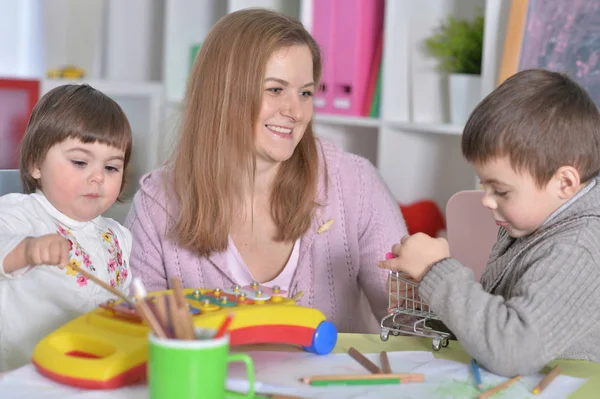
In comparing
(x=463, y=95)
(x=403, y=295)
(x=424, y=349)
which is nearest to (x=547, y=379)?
(x=424, y=349)

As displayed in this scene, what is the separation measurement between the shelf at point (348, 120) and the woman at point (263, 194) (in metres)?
0.57

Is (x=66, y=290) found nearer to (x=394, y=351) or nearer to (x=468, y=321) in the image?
(x=394, y=351)

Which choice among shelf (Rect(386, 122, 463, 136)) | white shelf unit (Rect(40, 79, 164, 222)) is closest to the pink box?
white shelf unit (Rect(40, 79, 164, 222))

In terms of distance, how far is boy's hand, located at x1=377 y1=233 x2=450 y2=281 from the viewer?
111 cm

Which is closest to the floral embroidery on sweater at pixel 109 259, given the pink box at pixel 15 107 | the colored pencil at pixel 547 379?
the colored pencil at pixel 547 379

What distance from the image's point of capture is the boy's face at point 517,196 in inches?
45.2

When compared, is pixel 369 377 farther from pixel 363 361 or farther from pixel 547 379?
pixel 547 379

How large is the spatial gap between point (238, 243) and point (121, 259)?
1.11ft

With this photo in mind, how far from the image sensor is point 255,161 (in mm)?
1812

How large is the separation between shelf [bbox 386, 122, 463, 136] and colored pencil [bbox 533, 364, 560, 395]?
1.22 m

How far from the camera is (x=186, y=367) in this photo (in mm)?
796

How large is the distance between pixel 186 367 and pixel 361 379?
26cm

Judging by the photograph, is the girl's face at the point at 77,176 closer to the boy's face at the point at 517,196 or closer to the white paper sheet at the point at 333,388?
the white paper sheet at the point at 333,388

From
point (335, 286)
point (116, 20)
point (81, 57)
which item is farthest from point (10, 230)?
point (81, 57)
